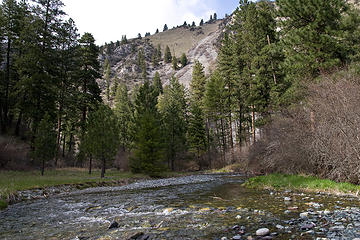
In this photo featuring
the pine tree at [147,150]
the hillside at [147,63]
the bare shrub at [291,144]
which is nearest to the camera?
the bare shrub at [291,144]

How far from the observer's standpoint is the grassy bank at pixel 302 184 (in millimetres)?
10448

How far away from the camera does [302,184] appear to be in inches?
501

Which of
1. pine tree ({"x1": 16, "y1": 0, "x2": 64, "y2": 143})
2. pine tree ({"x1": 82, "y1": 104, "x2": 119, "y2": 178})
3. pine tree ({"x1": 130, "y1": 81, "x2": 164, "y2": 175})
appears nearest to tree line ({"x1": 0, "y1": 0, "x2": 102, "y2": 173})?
pine tree ({"x1": 16, "y1": 0, "x2": 64, "y2": 143})

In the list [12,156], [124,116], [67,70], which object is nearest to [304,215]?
[12,156]

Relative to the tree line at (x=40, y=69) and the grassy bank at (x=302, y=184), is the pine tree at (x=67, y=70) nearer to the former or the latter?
the tree line at (x=40, y=69)

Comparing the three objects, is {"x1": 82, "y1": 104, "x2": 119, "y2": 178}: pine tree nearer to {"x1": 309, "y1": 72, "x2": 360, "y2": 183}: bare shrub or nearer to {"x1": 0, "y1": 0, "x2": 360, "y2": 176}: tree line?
{"x1": 0, "y1": 0, "x2": 360, "y2": 176}: tree line

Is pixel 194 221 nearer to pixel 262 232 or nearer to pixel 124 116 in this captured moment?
pixel 262 232

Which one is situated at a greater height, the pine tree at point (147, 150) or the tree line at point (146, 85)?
the tree line at point (146, 85)

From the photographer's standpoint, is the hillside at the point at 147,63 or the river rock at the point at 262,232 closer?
the river rock at the point at 262,232

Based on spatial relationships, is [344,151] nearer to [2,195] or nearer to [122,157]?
[2,195]

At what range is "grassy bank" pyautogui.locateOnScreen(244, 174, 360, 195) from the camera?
34.3 ft

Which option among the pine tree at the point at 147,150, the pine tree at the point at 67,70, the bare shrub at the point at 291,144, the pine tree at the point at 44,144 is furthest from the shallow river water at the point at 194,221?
the pine tree at the point at 67,70

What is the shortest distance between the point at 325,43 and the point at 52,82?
27111 mm

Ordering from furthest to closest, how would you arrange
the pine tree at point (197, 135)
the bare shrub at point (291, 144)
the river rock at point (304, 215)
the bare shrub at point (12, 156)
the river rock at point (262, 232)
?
the pine tree at point (197, 135), the bare shrub at point (12, 156), the bare shrub at point (291, 144), the river rock at point (304, 215), the river rock at point (262, 232)
